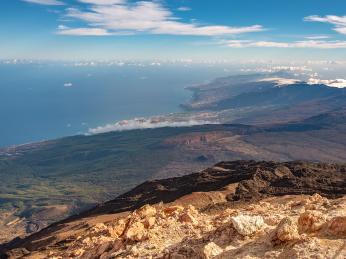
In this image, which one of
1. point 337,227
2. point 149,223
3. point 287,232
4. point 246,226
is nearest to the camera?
point 287,232

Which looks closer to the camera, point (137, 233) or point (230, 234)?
point (230, 234)

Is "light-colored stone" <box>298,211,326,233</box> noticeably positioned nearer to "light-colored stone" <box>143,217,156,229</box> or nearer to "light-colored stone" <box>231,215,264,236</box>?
"light-colored stone" <box>231,215,264,236</box>

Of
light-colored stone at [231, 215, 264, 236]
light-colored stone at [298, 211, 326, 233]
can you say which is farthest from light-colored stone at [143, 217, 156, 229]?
light-colored stone at [298, 211, 326, 233]

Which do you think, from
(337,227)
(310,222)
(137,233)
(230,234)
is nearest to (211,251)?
(230,234)

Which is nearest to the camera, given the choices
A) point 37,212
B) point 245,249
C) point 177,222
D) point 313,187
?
point 245,249

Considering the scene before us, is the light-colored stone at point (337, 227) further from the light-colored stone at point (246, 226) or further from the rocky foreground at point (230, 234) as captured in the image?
the light-colored stone at point (246, 226)

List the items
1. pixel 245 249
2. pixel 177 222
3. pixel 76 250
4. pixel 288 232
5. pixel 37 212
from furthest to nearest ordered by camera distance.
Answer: pixel 37 212 → pixel 76 250 → pixel 177 222 → pixel 245 249 → pixel 288 232

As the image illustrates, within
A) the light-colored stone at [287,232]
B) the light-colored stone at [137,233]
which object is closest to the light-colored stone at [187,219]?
the light-colored stone at [137,233]

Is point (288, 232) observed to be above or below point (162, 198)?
above

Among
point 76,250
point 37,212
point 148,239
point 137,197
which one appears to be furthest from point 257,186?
point 37,212

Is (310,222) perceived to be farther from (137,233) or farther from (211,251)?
(137,233)

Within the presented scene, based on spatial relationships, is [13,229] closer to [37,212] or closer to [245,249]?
[37,212]
